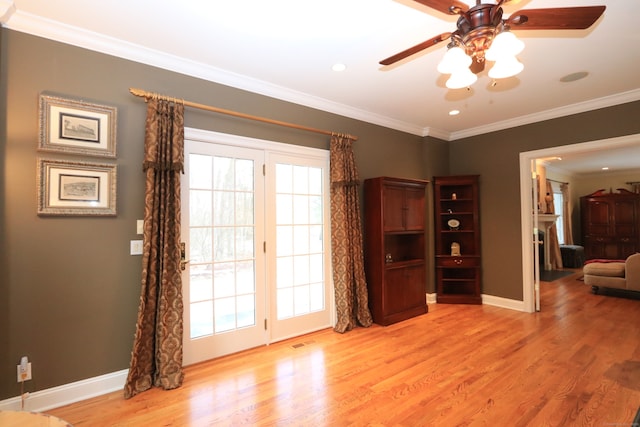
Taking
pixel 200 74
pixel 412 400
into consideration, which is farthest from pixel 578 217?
pixel 200 74

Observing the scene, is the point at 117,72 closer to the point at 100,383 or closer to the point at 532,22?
the point at 100,383

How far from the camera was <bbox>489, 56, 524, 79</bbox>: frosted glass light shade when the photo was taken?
5.70 ft

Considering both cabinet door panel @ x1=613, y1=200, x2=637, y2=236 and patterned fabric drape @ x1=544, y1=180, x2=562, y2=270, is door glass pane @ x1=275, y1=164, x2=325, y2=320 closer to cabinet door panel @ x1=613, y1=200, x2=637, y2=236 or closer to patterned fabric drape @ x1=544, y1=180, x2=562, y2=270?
patterned fabric drape @ x1=544, y1=180, x2=562, y2=270

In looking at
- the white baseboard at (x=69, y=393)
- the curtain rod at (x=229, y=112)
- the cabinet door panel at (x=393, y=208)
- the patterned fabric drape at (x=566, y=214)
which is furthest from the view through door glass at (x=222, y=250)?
the patterned fabric drape at (x=566, y=214)

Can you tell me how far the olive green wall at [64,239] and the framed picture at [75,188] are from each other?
2.3 inches

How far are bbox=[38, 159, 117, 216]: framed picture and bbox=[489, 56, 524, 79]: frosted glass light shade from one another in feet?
9.58

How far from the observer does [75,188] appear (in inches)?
96.0

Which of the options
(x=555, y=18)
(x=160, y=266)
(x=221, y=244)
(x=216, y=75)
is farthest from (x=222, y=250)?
(x=555, y=18)

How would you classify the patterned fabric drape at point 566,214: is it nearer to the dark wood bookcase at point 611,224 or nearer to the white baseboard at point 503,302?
the dark wood bookcase at point 611,224

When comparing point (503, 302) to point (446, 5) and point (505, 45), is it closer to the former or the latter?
point (505, 45)

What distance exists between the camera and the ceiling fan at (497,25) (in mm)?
1639

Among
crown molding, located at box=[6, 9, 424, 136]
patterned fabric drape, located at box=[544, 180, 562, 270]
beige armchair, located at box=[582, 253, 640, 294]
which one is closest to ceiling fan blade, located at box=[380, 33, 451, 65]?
crown molding, located at box=[6, 9, 424, 136]

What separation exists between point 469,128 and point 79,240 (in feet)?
18.2

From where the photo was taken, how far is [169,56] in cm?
282
